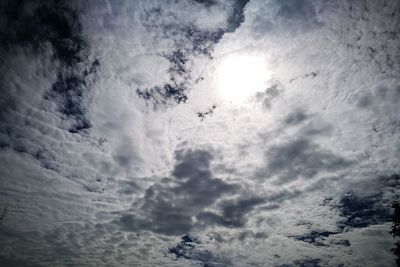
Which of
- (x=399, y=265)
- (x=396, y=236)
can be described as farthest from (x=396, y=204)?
(x=399, y=265)

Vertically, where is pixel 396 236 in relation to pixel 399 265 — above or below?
above

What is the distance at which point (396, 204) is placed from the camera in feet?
66.6

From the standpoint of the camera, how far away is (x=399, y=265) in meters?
20.4

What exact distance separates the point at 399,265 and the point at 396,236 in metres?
2.67

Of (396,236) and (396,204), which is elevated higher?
(396,204)

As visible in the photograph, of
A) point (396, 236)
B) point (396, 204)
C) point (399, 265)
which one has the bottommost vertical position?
point (399, 265)

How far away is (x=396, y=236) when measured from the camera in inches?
800

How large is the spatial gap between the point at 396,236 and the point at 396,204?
290 cm

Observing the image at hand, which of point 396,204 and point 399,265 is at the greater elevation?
point 396,204

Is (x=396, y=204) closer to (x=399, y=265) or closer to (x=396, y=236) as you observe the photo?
(x=396, y=236)
